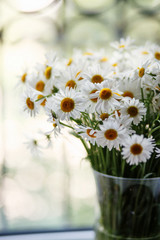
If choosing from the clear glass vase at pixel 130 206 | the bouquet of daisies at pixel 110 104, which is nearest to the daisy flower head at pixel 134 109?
the bouquet of daisies at pixel 110 104

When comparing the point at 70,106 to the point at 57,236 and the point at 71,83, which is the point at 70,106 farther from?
the point at 57,236

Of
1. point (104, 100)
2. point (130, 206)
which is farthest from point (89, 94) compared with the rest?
point (130, 206)

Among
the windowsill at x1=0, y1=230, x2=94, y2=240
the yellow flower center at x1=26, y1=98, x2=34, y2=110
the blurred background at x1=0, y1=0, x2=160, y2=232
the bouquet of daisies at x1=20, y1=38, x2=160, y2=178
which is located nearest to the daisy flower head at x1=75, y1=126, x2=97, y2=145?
the bouquet of daisies at x1=20, y1=38, x2=160, y2=178

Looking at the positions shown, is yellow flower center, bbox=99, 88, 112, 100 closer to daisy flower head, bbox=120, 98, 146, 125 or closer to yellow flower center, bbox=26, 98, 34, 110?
daisy flower head, bbox=120, 98, 146, 125

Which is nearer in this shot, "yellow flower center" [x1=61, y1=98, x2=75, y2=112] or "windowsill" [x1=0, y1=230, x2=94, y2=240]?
"yellow flower center" [x1=61, y1=98, x2=75, y2=112]

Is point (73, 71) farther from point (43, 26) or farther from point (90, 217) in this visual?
point (90, 217)

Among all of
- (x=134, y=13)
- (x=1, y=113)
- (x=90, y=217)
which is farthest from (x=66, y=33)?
(x=90, y=217)
